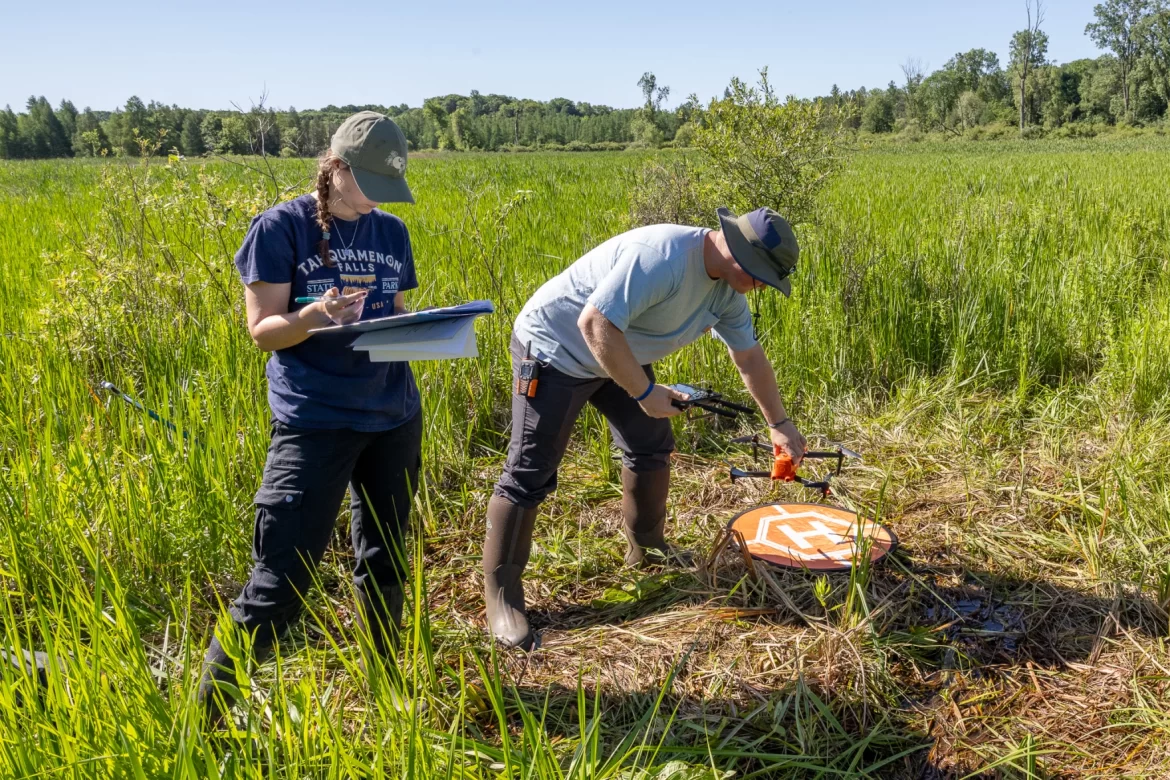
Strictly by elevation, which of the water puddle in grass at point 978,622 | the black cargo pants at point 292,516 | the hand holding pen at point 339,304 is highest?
the hand holding pen at point 339,304

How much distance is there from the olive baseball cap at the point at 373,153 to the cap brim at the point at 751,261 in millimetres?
846

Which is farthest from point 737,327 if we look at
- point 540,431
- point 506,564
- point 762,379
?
point 506,564

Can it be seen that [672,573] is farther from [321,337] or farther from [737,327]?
[321,337]

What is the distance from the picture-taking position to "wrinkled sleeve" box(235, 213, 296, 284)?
1.75 m

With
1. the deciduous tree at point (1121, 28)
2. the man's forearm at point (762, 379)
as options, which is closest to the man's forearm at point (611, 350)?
the man's forearm at point (762, 379)

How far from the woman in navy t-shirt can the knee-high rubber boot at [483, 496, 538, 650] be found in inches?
22.6

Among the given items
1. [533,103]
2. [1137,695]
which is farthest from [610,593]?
[533,103]

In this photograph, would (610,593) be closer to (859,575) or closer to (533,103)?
(859,575)

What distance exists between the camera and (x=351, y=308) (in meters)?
1.76

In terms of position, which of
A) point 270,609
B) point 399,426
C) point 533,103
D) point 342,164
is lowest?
point 270,609

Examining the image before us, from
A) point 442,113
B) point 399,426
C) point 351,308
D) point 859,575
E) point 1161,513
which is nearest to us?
point 351,308

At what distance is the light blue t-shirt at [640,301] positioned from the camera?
2156 millimetres

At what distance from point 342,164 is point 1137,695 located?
2.31 meters

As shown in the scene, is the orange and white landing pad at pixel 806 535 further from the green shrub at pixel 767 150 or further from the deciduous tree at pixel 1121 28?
the deciduous tree at pixel 1121 28
